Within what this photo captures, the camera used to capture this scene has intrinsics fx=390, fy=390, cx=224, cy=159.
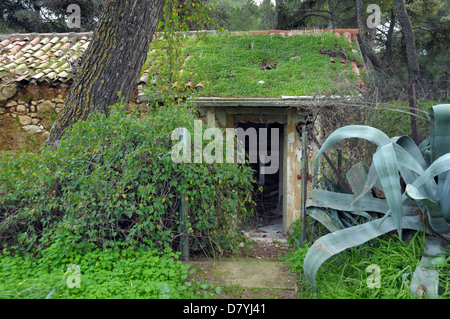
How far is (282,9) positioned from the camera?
582 inches

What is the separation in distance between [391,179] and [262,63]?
5.35 meters

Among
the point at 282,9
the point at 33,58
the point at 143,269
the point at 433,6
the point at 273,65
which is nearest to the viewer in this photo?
the point at 143,269

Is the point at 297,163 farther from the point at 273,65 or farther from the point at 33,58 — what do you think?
the point at 33,58

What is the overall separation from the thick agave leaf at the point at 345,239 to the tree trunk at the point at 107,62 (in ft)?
11.0

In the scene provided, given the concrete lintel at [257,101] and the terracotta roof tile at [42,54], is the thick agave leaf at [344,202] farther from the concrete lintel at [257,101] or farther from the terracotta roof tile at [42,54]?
the terracotta roof tile at [42,54]

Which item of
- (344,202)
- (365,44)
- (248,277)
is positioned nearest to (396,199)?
(344,202)

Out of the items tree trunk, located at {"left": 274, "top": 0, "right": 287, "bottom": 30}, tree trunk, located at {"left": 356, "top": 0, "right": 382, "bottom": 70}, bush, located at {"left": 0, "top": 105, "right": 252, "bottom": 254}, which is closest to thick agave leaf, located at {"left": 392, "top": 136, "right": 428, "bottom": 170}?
bush, located at {"left": 0, "top": 105, "right": 252, "bottom": 254}

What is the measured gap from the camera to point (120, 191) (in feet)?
12.5

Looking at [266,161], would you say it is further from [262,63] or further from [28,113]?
[28,113]

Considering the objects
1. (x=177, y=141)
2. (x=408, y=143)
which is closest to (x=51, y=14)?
(x=177, y=141)

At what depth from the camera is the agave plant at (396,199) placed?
3004 mm

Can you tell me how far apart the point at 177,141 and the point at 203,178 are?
47 cm

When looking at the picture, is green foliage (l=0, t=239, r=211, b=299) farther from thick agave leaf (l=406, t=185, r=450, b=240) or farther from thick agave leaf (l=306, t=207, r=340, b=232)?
thick agave leaf (l=406, t=185, r=450, b=240)

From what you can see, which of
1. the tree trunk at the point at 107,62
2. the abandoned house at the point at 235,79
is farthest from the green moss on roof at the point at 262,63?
the tree trunk at the point at 107,62
